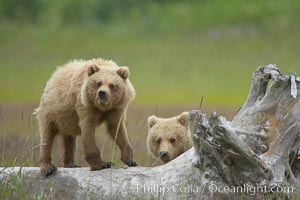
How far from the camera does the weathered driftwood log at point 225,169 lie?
708cm

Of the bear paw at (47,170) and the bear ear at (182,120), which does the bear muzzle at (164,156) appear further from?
the bear paw at (47,170)

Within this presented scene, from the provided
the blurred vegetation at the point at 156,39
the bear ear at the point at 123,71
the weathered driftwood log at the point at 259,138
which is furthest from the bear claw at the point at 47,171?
the blurred vegetation at the point at 156,39

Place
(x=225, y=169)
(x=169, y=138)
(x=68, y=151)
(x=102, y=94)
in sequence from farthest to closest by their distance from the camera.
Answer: (x=68, y=151)
(x=169, y=138)
(x=102, y=94)
(x=225, y=169)

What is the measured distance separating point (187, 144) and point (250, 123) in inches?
70.6

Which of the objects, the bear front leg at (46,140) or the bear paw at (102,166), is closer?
the bear paw at (102,166)

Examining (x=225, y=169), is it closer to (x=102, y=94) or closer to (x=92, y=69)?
(x=102, y=94)

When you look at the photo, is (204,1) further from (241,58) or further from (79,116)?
(79,116)

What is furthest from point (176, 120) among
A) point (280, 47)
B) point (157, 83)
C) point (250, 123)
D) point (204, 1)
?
point (204, 1)

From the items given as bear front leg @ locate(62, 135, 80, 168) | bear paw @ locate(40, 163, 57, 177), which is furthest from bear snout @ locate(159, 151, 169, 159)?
bear paw @ locate(40, 163, 57, 177)

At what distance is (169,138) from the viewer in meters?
9.17

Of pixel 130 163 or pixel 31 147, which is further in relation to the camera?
pixel 31 147

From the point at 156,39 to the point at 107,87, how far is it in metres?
20.5

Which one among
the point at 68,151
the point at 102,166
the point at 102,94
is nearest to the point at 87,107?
the point at 102,94

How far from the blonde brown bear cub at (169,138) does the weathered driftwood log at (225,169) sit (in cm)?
110
